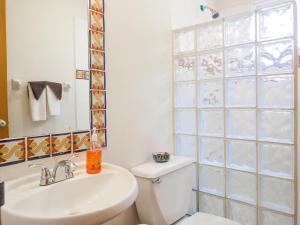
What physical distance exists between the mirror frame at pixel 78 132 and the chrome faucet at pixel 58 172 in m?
0.07

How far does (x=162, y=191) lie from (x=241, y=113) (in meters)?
0.68

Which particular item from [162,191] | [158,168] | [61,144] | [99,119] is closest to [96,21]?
[99,119]

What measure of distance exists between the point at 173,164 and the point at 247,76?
70cm

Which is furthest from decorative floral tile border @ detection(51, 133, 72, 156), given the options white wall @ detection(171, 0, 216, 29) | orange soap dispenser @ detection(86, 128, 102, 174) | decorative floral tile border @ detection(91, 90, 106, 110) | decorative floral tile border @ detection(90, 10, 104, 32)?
white wall @ detection(171, 0, 216, 29)

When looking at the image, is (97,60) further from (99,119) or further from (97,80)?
(99,119)

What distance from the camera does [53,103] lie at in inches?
44.0

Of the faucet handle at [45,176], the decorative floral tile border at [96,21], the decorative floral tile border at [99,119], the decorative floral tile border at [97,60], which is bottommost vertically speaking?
the faucet handle at [45,176]

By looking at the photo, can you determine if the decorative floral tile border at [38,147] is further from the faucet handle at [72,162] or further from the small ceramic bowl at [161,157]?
the small ceramic bowl at [161,157]

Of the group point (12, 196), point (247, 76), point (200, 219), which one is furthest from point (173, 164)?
point (12, 196)

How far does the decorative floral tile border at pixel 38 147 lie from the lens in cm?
103

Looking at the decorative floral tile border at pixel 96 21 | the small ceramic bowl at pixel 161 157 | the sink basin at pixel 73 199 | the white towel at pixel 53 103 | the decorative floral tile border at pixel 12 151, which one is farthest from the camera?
the small ceramic bowl at pixel 161 157

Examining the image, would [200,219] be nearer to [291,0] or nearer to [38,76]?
[38,76]

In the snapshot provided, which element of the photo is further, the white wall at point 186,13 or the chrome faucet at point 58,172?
Result: the white wall at point 186,13

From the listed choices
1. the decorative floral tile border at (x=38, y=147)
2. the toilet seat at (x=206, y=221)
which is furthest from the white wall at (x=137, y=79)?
the toilet seat at (x=206, y=221)
